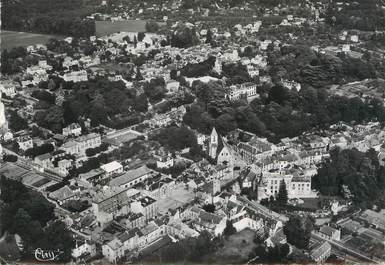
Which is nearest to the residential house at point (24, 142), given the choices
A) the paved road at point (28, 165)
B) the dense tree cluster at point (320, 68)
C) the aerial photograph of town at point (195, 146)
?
the aerial photograph of town at point (195, 146)

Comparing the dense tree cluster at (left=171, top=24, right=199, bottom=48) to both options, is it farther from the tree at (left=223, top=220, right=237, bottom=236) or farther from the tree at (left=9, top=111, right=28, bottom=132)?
the tree at (left=223, top=220, right=237, bottom=236)

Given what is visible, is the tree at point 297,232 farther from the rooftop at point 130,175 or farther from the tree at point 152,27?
the tree at point 152,27

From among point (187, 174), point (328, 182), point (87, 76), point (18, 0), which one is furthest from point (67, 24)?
point (328, 182)

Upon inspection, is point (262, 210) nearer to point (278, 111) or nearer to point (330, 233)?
point (330, 233)

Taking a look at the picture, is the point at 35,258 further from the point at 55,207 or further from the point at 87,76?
the point at 87,76

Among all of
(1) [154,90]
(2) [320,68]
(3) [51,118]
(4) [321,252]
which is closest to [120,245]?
(4) [321,252]

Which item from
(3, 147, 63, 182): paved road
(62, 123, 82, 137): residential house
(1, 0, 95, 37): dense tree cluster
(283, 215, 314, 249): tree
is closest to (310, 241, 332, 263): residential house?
(283, 215, 314, 249): tree
